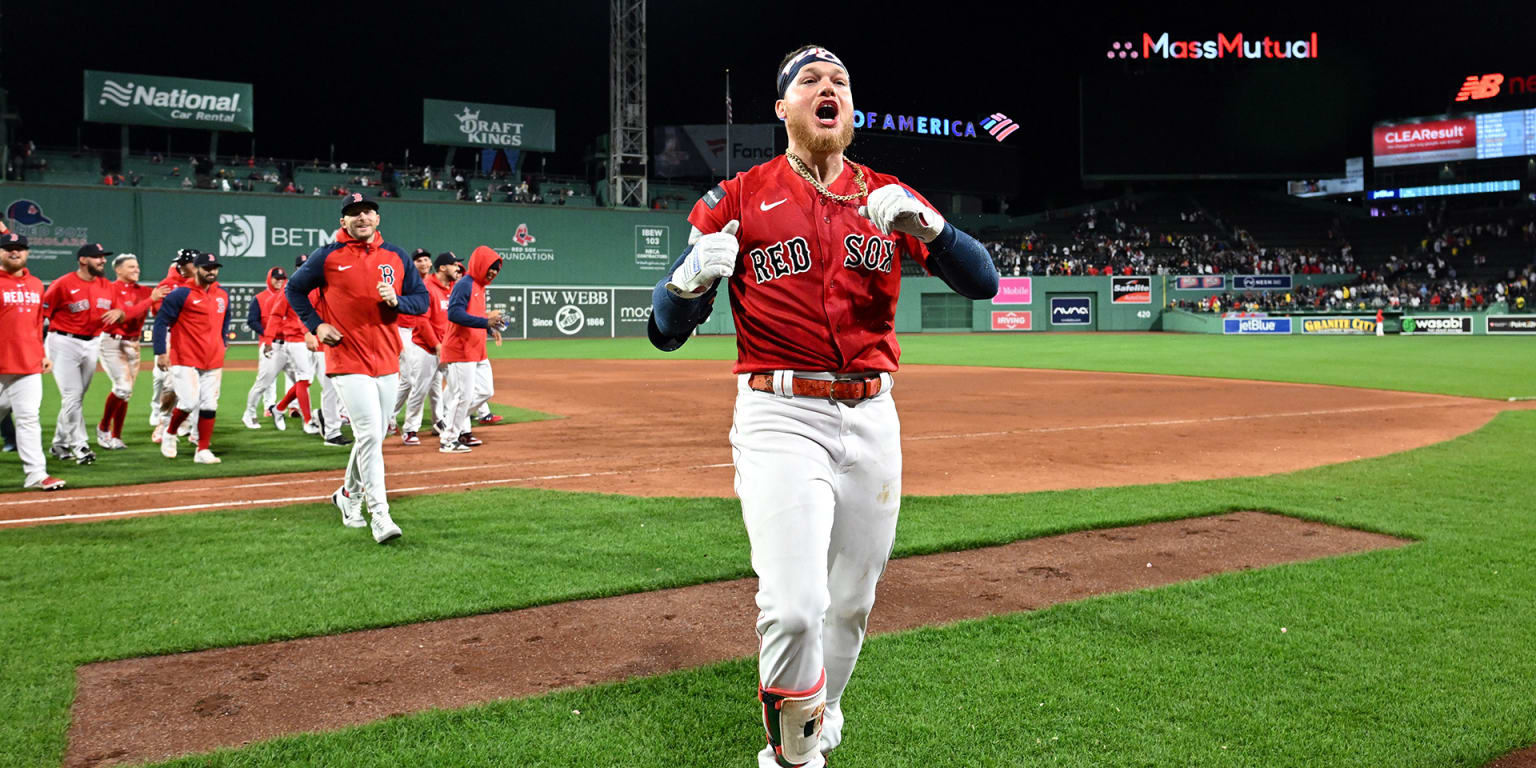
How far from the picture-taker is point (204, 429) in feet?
35.1

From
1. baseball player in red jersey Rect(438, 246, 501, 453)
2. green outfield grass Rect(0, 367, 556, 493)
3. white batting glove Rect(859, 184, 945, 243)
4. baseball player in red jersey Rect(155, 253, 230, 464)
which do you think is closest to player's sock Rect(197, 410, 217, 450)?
baseball player in red jersey Rect(155, 253, 230, 464)

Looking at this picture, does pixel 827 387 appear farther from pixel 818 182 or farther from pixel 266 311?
pixel 266 311

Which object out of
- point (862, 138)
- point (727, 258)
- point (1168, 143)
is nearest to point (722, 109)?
point (862, 138)

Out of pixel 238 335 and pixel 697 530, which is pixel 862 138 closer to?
pixel 238 335

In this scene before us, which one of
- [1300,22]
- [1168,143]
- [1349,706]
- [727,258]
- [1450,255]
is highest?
[1300,22]

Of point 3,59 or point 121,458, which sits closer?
point 121,458

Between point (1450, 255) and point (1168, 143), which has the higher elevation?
point (1168, 143)

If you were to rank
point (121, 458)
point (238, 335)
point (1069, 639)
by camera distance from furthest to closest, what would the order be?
1. point (238, 335)
2. point (121, 458)
3. point (1069, 639)

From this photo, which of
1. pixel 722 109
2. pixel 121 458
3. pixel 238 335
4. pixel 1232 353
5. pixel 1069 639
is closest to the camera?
pixel 1069 639

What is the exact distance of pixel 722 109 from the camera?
57.5 metres

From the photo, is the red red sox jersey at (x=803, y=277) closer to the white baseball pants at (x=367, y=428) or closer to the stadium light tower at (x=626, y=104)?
the white baseball pants at (x=367, y=428)

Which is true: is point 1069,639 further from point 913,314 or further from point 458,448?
point 913,314

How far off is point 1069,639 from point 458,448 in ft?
28.5

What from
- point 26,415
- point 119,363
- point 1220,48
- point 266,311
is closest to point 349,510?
point 26,415
